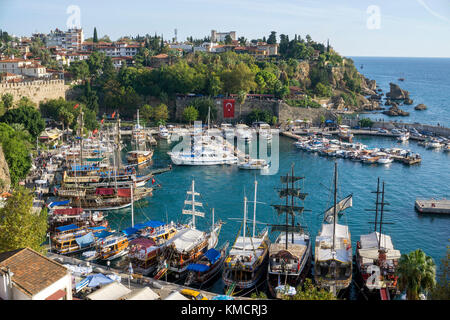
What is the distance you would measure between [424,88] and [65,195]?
97768 mm

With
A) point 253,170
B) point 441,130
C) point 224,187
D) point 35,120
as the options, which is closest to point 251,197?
point 224,187

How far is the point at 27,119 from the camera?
40.0 metres

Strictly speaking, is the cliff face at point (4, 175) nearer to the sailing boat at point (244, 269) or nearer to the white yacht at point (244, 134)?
the sailing boat at point (244, 269)

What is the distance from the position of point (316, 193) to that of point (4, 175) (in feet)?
62.6

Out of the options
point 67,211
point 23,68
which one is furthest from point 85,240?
point 23,68

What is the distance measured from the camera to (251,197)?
2853 cm

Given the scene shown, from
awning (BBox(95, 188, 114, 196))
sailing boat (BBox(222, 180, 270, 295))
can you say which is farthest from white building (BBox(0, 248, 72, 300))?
awning (BBox(95, 188, 114, 196))

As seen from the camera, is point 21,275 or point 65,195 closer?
point 21,275

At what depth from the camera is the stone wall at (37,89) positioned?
153 ft

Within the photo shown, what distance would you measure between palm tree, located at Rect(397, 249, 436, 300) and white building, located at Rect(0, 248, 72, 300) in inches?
394

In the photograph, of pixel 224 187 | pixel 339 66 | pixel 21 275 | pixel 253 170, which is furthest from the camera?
pixel 339 66

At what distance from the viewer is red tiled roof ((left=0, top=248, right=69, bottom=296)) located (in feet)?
29.4

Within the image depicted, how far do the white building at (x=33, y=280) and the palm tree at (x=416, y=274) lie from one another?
10004mm
